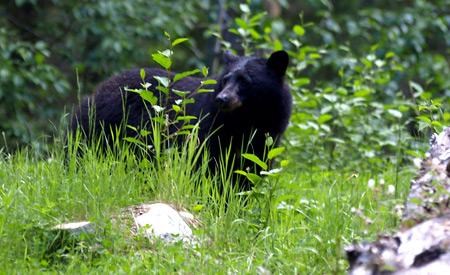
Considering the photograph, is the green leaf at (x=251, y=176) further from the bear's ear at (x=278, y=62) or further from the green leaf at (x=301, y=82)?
the green leaf at (x=301, y=82)

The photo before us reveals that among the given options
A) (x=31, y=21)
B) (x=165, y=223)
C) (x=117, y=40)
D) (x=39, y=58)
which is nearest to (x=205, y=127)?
(x=165, y=223)

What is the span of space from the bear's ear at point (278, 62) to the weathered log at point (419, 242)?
124 inches

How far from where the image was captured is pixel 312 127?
26.5ft

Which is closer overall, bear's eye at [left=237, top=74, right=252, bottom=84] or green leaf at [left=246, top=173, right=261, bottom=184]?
green leaf at [left=246, top=173, right=261, bottom=184]

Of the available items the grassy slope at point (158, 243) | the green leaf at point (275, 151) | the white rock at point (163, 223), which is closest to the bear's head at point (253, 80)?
the grassy slope at point (158, 243)

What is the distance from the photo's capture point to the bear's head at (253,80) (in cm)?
664

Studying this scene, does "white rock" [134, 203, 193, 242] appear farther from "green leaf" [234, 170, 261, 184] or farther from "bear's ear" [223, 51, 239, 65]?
"bear's ear" [223, 51, 239, 65]

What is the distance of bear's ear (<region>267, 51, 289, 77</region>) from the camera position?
684 cm

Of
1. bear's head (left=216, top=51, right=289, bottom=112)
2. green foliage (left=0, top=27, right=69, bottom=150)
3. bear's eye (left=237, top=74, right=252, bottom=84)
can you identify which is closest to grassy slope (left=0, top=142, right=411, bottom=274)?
bear's head (left=216, top=51, right=289, bottom=112)

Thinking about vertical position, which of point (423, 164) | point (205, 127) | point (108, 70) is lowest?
point (108, 70)

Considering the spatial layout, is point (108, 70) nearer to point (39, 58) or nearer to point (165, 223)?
point (39, 58)

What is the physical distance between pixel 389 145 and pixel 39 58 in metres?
4.21

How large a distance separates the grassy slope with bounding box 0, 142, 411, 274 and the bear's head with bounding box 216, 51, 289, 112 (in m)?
1.26

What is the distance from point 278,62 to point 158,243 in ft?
8.88
